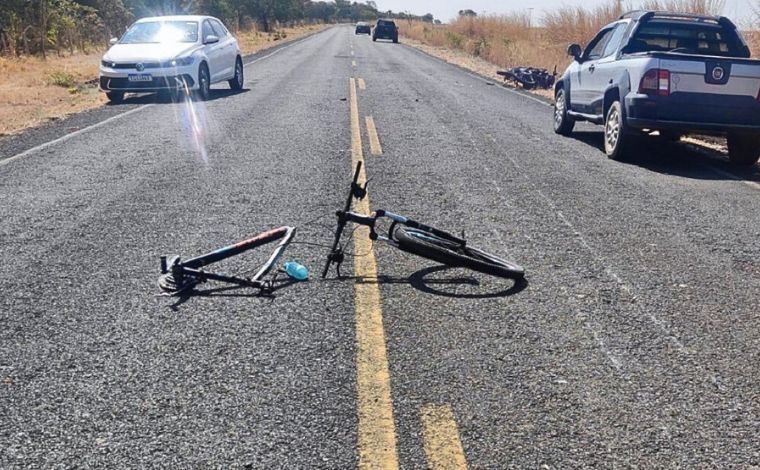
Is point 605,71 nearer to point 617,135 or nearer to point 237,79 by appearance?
point 617,135

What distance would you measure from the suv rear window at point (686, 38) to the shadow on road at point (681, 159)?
4.49 ft

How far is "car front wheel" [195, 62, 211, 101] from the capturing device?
49.7 feet

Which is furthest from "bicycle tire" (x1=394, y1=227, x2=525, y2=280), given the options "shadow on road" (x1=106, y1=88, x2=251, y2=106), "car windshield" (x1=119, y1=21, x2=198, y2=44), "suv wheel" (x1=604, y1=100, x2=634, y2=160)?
"car windshield" (x1=119, y1=21, x2=198, y2=44)

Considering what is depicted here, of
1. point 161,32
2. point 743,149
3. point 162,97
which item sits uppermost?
point 161,32

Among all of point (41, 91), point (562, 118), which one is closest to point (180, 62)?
point (41, 91)

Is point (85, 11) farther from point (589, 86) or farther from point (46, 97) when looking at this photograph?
point (589, 86)

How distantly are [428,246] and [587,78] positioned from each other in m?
6.95

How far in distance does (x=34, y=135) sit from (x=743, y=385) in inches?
398

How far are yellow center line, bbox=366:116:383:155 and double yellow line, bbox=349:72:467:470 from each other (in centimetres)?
513

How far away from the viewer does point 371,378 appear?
3.38 metres

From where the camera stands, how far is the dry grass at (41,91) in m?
12.9

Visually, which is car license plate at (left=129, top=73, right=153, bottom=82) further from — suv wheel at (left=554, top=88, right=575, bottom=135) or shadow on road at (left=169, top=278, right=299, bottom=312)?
shadow on road at (left=169, top=278, right=299, bottom=312)

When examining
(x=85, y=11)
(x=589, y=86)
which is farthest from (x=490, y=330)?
(x=85, y=11)

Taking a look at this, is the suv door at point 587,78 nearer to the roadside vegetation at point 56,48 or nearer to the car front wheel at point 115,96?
the roadside vegetation at point 56,48
